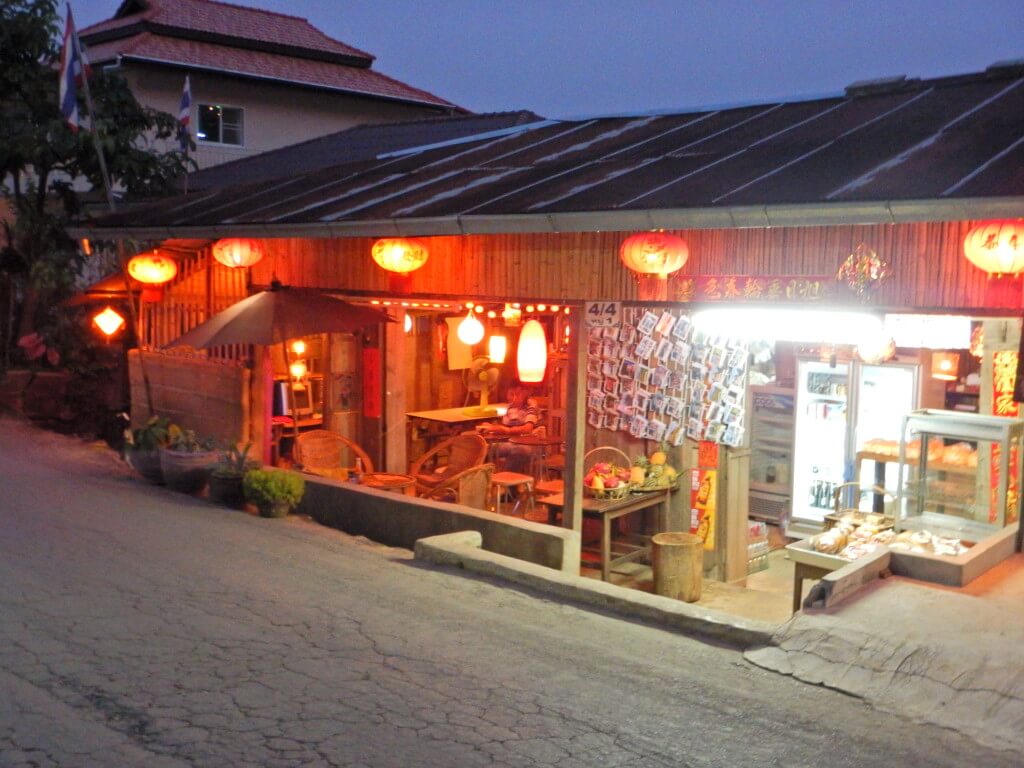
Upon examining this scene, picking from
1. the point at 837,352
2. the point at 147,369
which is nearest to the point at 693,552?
the point at 837,352

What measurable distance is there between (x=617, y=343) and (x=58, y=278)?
12.3 meters

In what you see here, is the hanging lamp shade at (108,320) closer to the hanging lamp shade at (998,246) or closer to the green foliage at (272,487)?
the green foliage at (272,487)

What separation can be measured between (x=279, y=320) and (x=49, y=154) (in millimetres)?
8957

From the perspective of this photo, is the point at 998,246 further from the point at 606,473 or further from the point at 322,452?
the point at 322,452

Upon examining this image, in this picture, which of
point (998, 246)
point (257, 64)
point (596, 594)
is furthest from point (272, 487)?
point (257, 64)

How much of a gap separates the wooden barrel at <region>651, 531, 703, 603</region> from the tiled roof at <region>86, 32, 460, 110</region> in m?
18.6

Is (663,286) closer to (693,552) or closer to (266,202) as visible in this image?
(693,552)

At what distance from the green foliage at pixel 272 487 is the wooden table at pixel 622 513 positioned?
2.93m

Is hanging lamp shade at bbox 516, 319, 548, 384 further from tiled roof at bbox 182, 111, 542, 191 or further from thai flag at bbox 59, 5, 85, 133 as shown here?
thai flag at bbox 59, 5, 85, 133

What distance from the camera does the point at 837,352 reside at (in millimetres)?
13570

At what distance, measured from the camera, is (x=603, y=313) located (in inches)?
424

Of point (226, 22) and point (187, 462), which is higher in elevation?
point (226, 22)

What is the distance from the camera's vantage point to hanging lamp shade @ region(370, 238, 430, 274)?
11.6 m

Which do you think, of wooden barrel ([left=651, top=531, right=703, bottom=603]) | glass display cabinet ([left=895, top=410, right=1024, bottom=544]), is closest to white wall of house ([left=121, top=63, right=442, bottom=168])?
wooden barrel ([left=651, top=531, right=703, bottom=603])
